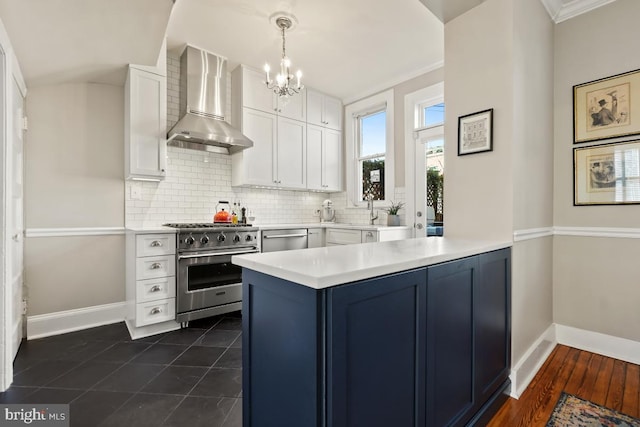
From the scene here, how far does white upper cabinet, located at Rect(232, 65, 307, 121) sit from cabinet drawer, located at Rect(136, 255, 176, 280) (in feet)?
6.96

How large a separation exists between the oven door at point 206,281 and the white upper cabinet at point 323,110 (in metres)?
2.35

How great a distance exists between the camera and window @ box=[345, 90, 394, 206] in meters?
4.24

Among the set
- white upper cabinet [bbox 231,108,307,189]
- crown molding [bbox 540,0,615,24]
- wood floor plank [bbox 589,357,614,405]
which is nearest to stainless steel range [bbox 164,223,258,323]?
white upper cabinet [bbox 231,108,307,189]

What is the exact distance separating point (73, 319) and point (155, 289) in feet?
2.85

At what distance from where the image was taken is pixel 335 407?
2.89ft

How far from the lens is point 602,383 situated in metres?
1.99

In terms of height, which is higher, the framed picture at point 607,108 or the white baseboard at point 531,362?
the framed picture at point 607,108

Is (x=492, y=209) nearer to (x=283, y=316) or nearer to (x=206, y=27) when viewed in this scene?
(x=283, y=316)

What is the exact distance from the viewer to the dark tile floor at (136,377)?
1643 millimetres

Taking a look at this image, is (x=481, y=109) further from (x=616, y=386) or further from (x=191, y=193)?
(x=191, y=193)

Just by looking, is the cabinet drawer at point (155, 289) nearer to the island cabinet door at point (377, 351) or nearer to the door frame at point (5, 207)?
the door frame at point (5, 207)

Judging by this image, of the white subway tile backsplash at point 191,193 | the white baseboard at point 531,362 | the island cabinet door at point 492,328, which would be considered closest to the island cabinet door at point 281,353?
the island cabinet door at point 492,328

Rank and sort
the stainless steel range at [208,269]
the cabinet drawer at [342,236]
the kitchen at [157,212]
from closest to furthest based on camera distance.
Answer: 1. the kitchen at [157,212]
2. the stainless steel range at [208,269]
3. the cabinet drawer at [342,236]

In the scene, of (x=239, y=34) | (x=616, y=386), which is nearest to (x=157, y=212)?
(x=239, y=34)
